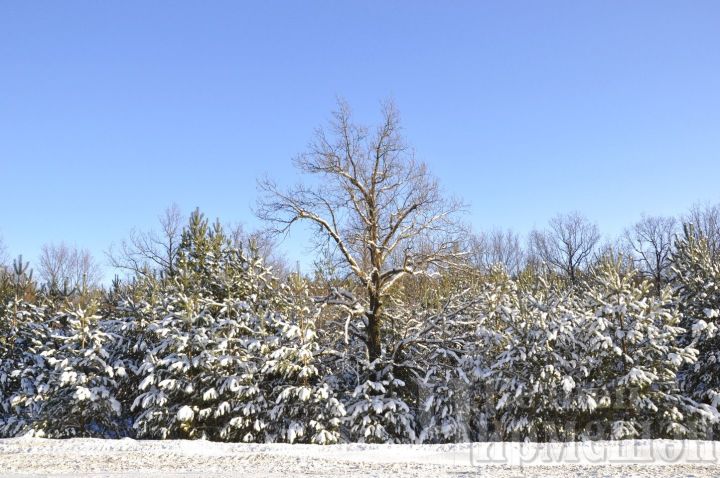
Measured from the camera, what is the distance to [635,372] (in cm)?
1126

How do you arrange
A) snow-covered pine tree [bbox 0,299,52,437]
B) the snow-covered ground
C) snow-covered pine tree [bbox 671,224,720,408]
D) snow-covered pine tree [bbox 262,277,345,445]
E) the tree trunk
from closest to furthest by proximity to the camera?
the snow-covered ground
snow-covered pine tree [bbox 262,277,345,445]
snow-covered pine tree [bbox 671,224,720,408]
snow-covered pine tree [bbox 0,299,52,437]
the tree trunk

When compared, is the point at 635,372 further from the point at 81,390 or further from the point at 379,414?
the point at 81,390

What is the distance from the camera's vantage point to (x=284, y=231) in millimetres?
16000

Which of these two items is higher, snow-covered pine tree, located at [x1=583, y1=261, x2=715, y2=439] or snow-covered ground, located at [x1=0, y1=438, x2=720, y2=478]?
snow-covered pine tree, located at [x1=583, y1=261, x2=715, y2=439]

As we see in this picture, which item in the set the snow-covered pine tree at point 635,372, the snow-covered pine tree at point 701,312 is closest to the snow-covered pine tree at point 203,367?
the snow-covered pine tree at point 635,372

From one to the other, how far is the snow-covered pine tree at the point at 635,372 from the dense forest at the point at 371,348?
0.04m

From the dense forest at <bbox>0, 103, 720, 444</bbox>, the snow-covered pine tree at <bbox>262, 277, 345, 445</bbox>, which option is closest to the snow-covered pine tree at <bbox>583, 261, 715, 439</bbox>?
the dense forest at <bbox>0, 103, 720, 444</bbox>

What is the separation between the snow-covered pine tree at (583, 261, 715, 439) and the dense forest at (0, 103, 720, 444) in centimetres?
4

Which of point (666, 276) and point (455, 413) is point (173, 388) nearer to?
point (455, 413)

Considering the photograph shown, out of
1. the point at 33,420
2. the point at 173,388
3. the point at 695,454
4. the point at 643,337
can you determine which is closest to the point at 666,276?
the point at 643,337

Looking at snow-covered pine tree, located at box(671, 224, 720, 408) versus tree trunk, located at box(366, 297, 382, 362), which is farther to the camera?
tree trunk, located at box(366, 297, 382, 362)

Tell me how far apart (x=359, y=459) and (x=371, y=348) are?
6.33 meters

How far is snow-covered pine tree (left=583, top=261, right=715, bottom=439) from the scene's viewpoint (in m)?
11.5

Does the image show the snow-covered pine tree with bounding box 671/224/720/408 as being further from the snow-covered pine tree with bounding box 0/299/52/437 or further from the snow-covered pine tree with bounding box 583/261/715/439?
the snow-covered pine tree with bounding box 0/299/52/437
